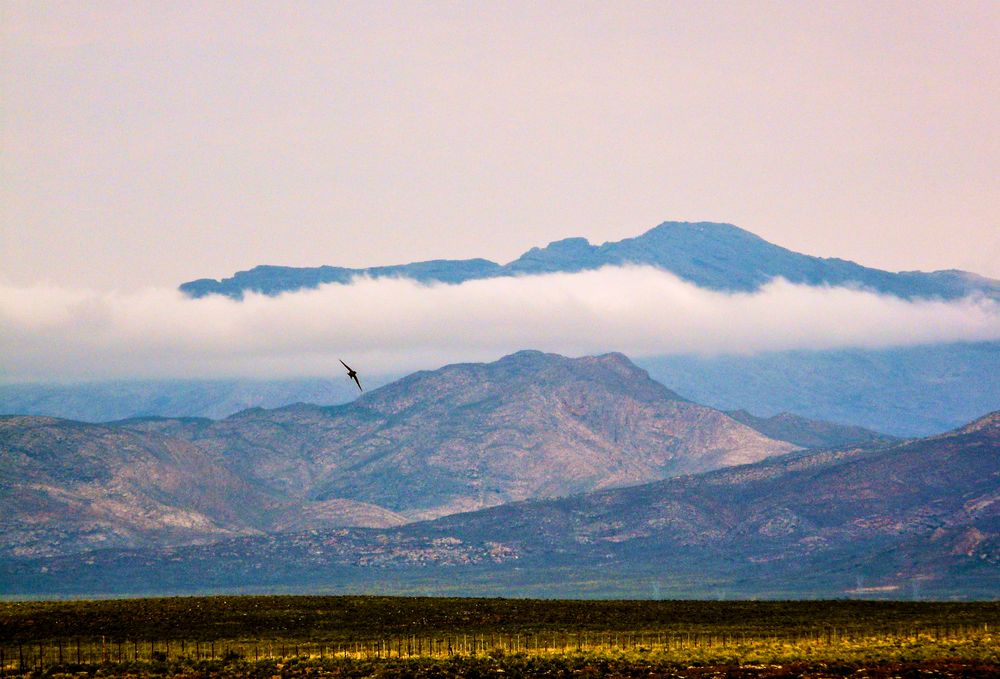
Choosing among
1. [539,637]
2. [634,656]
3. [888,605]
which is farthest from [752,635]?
[888,605]

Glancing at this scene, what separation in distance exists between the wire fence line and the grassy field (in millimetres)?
224

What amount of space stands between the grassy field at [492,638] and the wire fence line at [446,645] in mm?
224

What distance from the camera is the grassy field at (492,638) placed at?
327 feet

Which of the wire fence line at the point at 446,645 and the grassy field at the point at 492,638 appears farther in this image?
the wire fence line at the point at 446,645

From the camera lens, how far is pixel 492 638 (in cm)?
13412

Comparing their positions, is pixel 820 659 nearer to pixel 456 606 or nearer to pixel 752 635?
pixel 752 635

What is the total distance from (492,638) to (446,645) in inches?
287

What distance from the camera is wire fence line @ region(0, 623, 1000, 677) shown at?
113 m

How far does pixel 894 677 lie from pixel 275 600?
102 m

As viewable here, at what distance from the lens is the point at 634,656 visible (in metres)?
106

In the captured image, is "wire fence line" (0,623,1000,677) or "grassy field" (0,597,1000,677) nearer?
"grassy field" (0,597,1000,677)

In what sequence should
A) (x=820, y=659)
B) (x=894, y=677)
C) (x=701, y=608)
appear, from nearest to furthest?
(x=894, y=677)
(x=820, y=659)
(x=701, y=608)

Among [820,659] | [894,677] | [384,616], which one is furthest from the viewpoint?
[384,616]

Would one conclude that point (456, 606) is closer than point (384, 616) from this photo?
No
